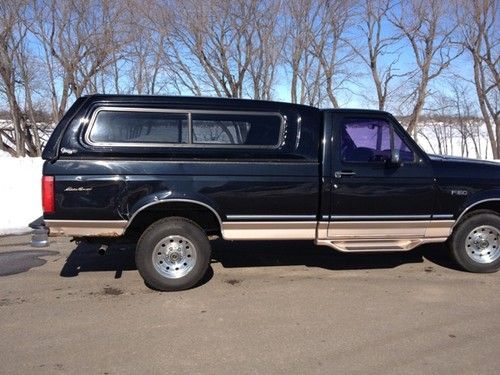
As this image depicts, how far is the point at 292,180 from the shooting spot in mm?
5309

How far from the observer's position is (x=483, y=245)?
A: 5.90 meters

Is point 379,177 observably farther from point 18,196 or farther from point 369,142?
point 18,196

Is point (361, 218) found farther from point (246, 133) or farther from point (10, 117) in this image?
point (10, 117)

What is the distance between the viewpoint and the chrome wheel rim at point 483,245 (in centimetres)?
588

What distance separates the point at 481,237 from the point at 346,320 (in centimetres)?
247

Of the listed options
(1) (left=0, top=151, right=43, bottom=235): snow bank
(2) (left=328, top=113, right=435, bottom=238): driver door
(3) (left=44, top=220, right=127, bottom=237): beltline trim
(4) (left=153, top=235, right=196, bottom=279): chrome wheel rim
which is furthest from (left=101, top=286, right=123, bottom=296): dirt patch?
(1) (left=0, top=151, right=43, bottom=235): snow bank

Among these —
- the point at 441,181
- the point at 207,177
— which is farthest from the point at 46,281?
the point at 441,181

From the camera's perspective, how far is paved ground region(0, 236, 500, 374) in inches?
143

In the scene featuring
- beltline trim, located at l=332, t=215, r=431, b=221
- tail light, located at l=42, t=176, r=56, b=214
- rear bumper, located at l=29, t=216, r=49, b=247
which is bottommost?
rear bumper, located at l=29, t=216, r=49, b=247

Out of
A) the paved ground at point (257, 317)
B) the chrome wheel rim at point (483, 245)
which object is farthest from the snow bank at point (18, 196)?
the chrome wheel rim at point (483, 245)

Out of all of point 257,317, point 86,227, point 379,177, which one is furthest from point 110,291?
point 379,177

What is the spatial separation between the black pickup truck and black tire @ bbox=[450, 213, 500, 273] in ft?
0.04

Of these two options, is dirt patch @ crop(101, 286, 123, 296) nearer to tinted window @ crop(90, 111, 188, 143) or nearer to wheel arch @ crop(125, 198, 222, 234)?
wheel arch @ crop(125, 198, 222, 234)

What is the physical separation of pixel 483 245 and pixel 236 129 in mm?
3289
